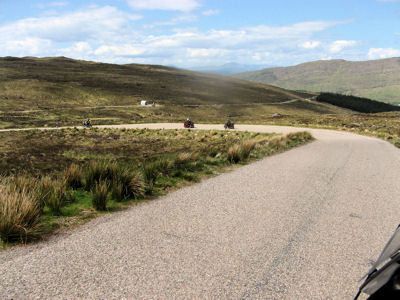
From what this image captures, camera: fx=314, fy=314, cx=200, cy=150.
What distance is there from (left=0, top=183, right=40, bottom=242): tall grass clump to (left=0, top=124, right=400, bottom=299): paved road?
0.36 m

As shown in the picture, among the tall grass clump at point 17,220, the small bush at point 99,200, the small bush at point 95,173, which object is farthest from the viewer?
the small bush at point 95,173

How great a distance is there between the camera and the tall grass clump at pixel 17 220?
495cm

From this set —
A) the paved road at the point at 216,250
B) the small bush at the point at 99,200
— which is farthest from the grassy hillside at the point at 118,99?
the paved road at the point at 216,250

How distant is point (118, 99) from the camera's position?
100m

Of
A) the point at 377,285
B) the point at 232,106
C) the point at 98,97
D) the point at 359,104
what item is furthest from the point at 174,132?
the point at 359,104

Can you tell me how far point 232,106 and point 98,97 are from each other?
45228 mm

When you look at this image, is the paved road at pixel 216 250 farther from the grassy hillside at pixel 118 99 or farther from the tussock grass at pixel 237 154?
the grassy hillside at pixel 118 99

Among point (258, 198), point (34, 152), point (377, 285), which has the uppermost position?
point (377, 285)

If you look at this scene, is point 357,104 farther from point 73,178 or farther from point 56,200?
point 56,200

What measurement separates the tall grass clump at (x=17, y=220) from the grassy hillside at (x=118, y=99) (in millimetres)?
51815

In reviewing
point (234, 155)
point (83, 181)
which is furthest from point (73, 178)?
point (234, 155)

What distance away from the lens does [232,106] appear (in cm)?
11131

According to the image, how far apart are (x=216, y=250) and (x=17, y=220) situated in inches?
127

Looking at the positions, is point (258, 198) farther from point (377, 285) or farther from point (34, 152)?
point (34, 152)
